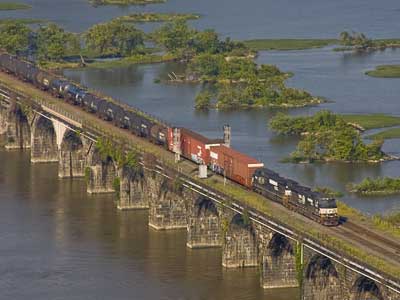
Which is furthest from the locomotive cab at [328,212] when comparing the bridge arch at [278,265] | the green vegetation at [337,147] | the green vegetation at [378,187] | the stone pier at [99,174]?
the green vegetation at [337,147]

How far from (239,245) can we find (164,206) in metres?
15.4

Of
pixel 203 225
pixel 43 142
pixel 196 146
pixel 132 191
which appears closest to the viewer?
pixel 203 225

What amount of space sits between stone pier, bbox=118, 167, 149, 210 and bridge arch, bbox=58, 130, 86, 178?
50.6 ft

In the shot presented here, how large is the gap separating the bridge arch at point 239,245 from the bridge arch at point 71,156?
3966 cm

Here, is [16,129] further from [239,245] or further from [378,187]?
[239,245]

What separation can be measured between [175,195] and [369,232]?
25.6m

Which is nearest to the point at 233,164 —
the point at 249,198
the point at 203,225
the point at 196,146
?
the point at 203,225

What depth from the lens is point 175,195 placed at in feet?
478

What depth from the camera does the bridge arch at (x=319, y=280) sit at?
12100cm

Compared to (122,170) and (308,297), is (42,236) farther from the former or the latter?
(308,297)

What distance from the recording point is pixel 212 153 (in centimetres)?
14675

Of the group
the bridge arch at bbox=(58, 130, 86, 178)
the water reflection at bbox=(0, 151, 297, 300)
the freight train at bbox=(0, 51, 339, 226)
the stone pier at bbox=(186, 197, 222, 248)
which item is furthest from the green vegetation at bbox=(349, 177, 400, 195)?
the bridge arch at bbox=(58, 130, 86, 178)

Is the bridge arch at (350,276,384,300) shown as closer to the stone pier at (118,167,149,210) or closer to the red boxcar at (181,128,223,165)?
the red boxcar at (181,128,223,165)

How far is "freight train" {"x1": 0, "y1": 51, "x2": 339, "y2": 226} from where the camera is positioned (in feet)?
419
